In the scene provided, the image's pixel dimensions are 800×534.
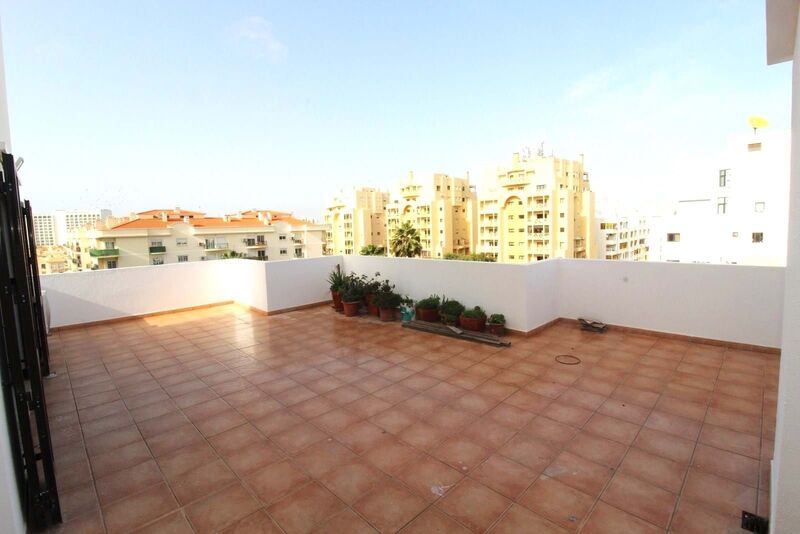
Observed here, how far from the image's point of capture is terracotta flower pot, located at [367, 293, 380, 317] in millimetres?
7160

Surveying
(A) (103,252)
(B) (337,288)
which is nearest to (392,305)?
(B) (337,288)

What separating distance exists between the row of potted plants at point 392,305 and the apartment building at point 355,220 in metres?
52.1

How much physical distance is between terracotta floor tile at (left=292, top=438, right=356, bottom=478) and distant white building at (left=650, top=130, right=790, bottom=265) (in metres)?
21.4

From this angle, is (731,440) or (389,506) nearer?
(389,506)

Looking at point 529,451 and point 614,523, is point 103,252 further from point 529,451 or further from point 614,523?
point 614,523

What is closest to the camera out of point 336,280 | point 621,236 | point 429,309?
point 429,309

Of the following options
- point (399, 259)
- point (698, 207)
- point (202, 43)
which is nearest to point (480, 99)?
point (698, 207)

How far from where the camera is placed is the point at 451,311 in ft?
20.0

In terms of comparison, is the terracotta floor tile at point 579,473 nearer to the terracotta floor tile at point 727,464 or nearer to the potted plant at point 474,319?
the terracotta floor tile at point 727,464

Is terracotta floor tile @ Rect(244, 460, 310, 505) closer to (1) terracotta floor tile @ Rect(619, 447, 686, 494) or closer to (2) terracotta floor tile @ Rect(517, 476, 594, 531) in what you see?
(2) terracotta floor tile @ Rect(517, 476, 594, 531)

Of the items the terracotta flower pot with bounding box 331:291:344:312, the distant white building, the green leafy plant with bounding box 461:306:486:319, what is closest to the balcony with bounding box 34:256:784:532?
the green leafy plant with bounding box 461:306:486:319

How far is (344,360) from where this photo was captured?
15.9 ft

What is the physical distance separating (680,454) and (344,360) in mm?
3579

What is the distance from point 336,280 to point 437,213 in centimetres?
5220
